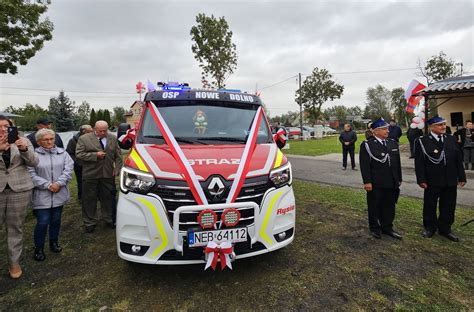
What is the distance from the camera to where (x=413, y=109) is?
14.9 meters

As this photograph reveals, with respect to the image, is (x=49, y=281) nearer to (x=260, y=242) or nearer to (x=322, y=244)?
(x=260, y=242)

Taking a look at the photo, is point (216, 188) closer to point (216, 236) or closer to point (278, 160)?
point (216, 236)

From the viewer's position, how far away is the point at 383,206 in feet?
14.9

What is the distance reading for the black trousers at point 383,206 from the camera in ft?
14.7

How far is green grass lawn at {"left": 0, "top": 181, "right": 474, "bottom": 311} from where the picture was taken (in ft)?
9.36

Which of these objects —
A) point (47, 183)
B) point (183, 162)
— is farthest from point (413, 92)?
point (47, 183)

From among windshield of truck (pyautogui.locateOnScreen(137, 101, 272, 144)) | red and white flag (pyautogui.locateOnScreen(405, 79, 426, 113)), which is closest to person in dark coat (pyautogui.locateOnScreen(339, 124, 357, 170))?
red and white flag (pyautogui.locateOnScreen(405, 79, 426, 113))

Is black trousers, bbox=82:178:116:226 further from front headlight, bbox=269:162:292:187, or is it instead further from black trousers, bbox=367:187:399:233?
black trousers, bbox=367:187:399:233

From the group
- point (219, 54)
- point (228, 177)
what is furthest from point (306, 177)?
point (219, 54)

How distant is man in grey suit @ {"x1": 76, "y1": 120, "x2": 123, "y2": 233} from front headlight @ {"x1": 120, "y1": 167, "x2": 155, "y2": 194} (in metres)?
1.97

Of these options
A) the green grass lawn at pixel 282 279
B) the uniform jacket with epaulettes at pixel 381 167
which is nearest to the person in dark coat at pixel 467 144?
the green grass lawn at pixel 282 279

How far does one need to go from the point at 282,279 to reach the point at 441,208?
287 cm

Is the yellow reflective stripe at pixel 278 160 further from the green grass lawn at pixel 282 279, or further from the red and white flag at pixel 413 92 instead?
the red and white flag at pixel 413 92

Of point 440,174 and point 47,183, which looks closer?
point 47,183
